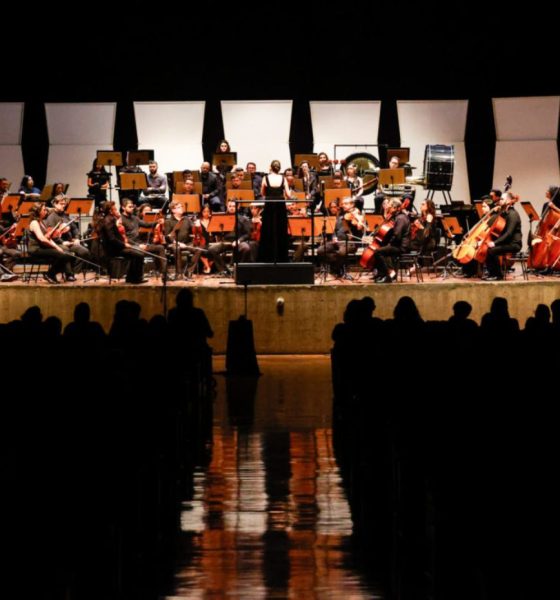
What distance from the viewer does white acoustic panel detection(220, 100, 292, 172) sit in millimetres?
16594

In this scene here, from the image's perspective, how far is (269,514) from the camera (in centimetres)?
579

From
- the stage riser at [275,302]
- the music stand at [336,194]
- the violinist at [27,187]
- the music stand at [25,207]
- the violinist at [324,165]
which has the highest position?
the violinist at [324,165]

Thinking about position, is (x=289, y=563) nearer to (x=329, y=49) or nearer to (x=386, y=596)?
(x=386, y=596)

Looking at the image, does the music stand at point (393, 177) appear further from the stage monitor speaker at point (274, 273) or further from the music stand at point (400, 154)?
the stage monitor speaker at point (274, 273)

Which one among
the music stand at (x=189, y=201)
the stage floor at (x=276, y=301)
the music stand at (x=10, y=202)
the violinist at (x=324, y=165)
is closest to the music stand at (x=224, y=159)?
the violinist at (x=324, y=165)

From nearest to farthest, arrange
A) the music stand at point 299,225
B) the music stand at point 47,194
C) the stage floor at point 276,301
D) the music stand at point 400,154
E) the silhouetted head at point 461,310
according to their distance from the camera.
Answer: the silhouetted head at point 461,310
the stage floor at point 276,301
the music stand at point 299,225
the music stand at point 47,194
the music stand at point 400,154

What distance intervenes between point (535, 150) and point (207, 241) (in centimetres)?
567

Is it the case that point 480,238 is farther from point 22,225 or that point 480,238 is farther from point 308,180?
point 22,225

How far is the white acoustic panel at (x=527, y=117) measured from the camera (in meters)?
16.8

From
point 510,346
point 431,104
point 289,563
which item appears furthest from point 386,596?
point 431,104

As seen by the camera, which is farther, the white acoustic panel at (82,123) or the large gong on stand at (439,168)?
the white acoustic panel at (82,123)

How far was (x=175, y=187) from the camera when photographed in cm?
1472

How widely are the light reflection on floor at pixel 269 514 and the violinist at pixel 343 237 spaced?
4.79 m

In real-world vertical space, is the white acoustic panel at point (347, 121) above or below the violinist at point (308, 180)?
above
